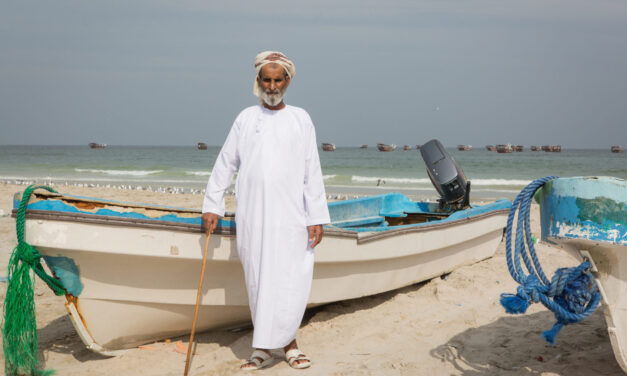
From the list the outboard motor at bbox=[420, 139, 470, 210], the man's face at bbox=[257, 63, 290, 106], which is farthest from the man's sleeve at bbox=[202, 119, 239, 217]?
the outboard motor at bbox=[420, 139, 470, 210]

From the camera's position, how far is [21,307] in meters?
3.36

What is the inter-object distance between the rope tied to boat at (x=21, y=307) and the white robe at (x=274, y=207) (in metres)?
1.05

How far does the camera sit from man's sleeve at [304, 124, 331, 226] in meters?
3.55

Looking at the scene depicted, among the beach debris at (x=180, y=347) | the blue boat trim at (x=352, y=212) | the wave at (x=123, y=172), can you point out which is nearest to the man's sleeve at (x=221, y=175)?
the blue boat trim at (x=352, y=212)

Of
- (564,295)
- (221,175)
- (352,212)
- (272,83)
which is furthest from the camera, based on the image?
(352,212)

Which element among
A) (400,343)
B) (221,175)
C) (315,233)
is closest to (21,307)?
(221,175)

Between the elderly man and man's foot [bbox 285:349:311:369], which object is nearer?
Answer: the elderly man

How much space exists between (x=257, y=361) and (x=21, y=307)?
1.46m

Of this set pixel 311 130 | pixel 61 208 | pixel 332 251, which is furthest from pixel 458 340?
pixel 61 208

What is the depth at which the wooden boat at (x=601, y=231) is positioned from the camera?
8.81 ft

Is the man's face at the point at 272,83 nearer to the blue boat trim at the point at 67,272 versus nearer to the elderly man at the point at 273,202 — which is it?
the elderly man at the point at 273,202

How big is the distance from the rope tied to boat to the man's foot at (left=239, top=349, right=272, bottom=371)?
129 centimetres

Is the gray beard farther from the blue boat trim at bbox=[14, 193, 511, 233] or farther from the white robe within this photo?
the blue boat trim at bbox=[14, 193, 511, 233]

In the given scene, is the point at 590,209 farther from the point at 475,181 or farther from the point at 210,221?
the point at 475,181
